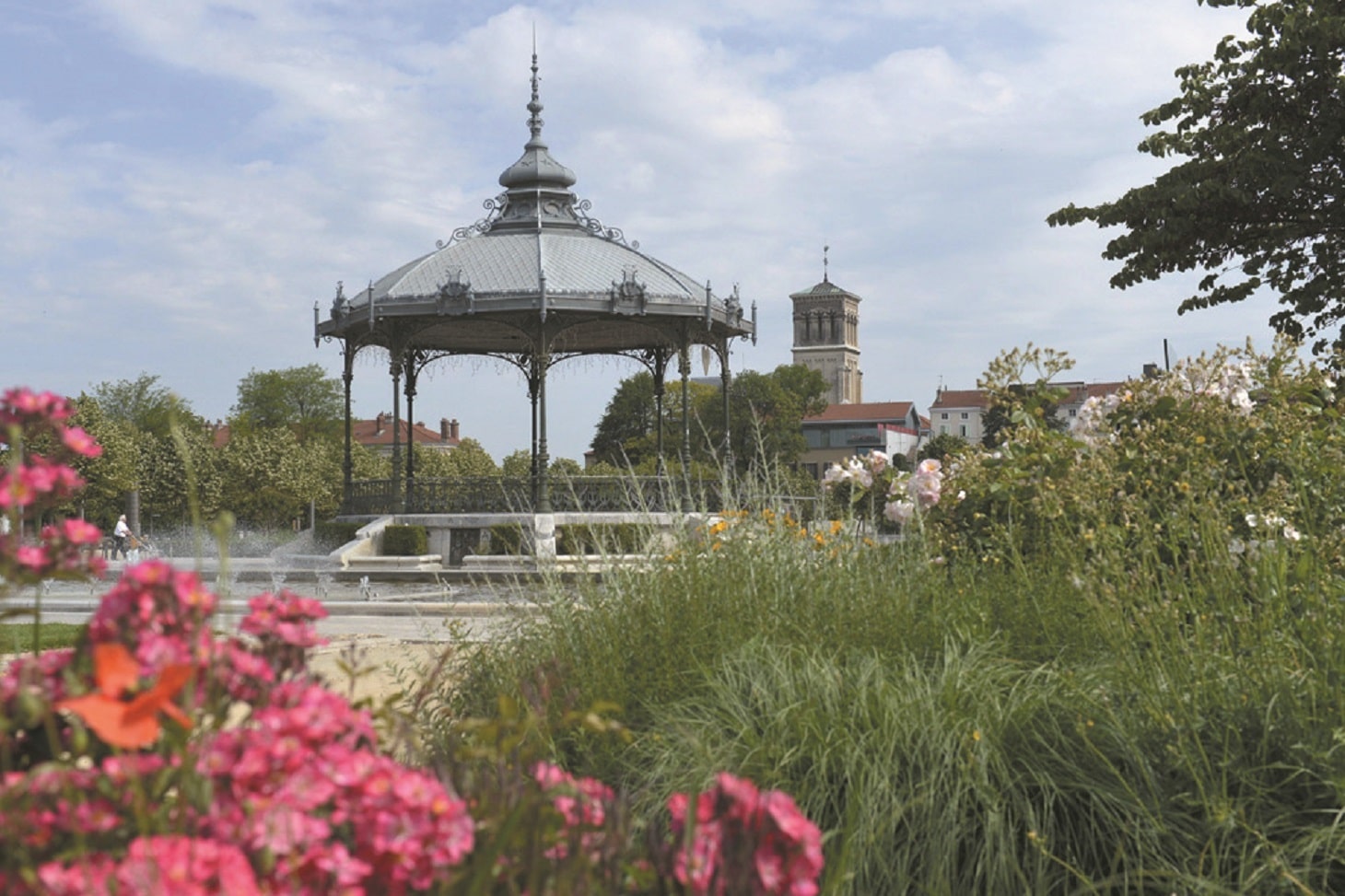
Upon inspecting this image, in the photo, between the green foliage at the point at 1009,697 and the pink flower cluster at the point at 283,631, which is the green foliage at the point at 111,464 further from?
the pink flower cluster at the point at 283,631

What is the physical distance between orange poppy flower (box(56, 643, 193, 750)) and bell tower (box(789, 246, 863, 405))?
148 m

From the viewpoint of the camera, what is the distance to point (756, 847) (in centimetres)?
166

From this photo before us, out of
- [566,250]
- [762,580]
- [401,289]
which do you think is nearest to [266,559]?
[401,289]

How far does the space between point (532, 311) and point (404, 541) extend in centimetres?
436

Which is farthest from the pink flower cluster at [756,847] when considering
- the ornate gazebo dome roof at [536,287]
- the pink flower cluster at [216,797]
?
the ornate gazebo dome roof at [536,287]

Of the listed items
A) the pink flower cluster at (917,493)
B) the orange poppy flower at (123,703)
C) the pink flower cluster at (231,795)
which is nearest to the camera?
the orange poppy flower at (123,703)

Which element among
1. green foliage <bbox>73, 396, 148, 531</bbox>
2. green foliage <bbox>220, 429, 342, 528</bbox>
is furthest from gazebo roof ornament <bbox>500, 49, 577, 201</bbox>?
green foliage <bbox>220, 429, 342, 528</bbox>

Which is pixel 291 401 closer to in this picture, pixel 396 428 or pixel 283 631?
pixel 396 428

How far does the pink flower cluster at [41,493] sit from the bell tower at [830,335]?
5806 inches

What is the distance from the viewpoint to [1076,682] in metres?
3.88

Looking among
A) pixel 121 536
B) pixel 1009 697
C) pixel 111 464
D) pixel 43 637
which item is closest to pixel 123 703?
pixel 1009 697

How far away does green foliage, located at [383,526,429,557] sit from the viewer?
20.9 m

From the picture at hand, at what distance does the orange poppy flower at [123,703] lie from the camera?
4.39 feet

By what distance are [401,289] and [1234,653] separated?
716 inches
